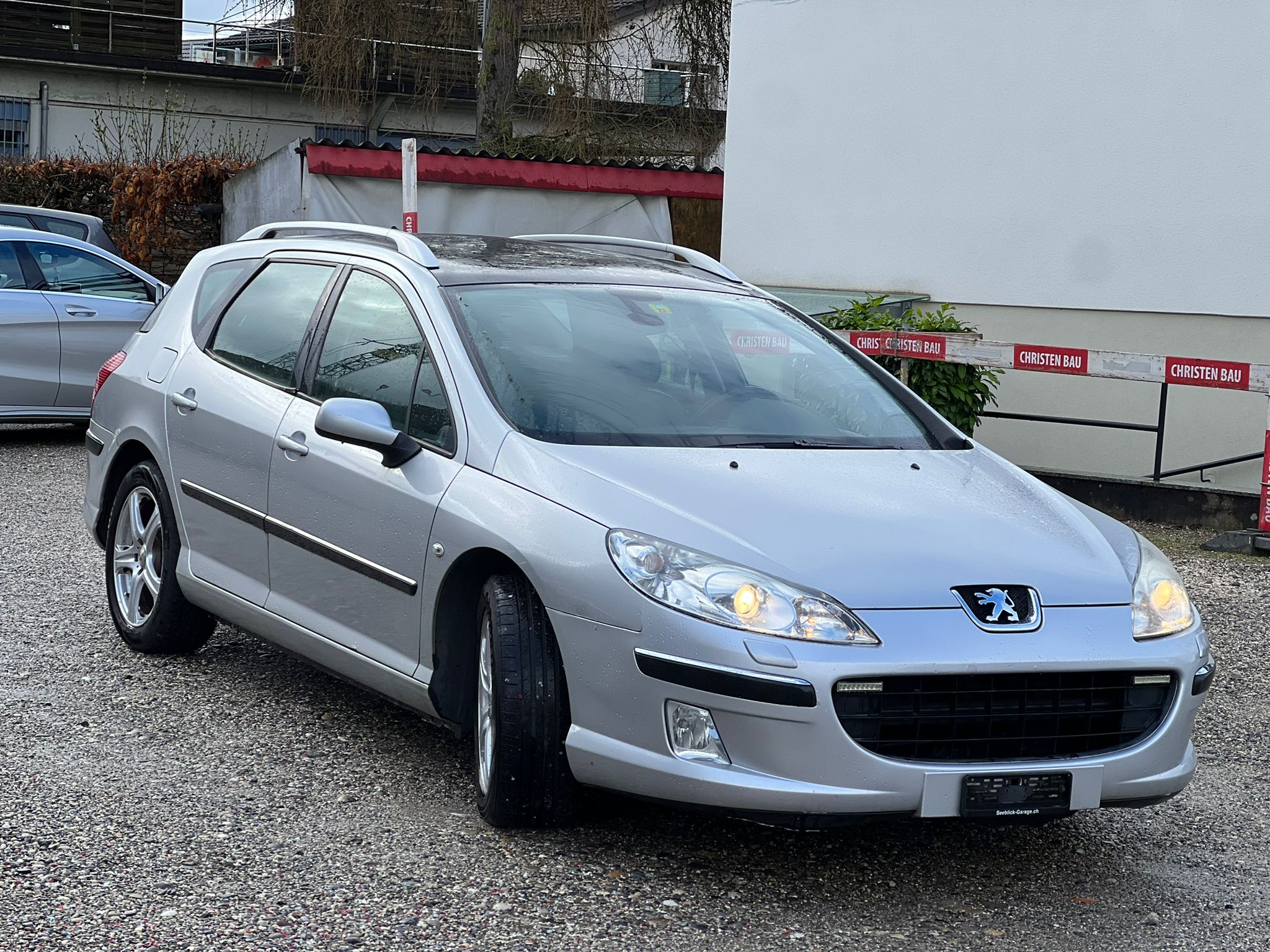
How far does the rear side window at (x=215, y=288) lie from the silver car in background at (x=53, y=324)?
262 inches

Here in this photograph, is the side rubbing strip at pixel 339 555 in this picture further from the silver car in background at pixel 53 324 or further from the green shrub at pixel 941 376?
the silver car in background at pixel 53 324

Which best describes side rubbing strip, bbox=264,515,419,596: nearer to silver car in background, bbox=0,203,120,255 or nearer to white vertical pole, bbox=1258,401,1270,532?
white vertical pole, bbox=1258,401,1270,532

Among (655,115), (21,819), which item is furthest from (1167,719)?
(655,115)

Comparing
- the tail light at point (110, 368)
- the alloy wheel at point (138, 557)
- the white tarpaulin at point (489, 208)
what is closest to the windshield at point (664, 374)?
the alloy wheel at point (138, 557)

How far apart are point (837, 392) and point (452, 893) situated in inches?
82.0

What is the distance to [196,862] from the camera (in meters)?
4.00

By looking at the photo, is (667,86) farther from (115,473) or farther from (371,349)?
(371,349)

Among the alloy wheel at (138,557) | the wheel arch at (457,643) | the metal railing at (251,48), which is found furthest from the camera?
the metal railing at (251,48)

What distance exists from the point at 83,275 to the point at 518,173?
269 inches

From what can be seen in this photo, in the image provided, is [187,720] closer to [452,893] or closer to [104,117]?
[452,893]

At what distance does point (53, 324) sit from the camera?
12258 mm

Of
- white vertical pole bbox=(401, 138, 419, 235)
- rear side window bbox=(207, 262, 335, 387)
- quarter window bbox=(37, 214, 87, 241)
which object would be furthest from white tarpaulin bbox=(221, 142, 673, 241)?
rear side window bbox=(207, 262, 335, 387)

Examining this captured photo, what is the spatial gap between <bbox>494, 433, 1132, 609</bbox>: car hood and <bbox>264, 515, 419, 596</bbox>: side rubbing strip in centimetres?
49

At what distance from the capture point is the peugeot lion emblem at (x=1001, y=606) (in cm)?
374
